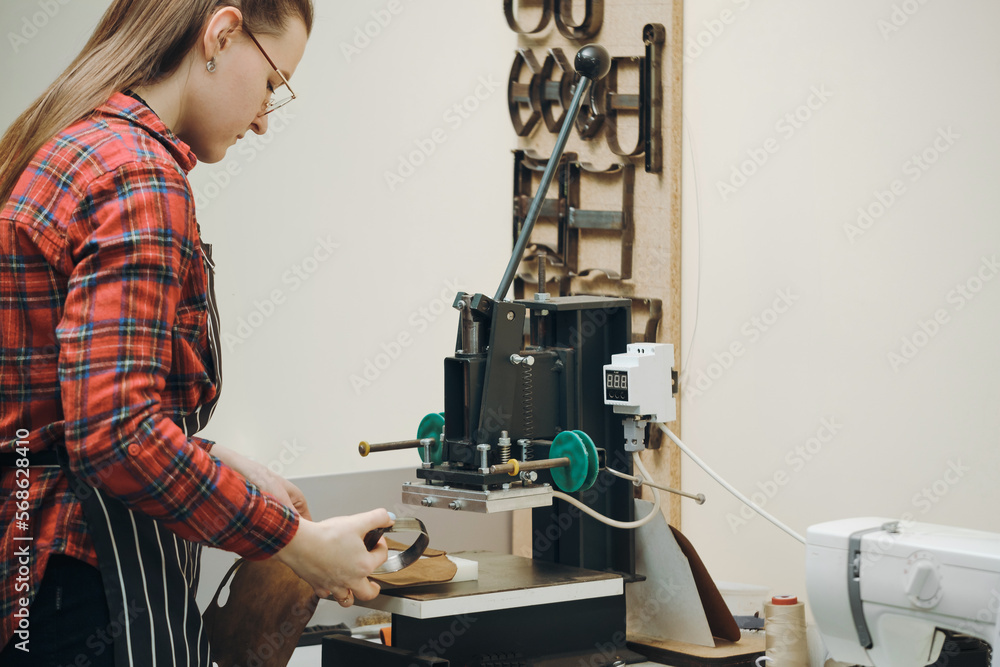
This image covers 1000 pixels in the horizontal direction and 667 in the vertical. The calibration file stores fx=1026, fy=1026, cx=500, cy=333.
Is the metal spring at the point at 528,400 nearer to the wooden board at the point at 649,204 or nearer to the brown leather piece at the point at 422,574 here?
the brown leather piece at the point at 422,574

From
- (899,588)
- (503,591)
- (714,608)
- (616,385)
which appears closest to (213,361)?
(503,591)

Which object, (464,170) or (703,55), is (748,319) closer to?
(703,55)

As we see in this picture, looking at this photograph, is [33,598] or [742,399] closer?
[33,598]

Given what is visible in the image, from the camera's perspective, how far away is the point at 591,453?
1492 millimetres

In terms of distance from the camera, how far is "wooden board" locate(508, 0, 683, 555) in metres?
2.31

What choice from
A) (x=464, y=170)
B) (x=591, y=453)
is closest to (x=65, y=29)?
(x=464, y=170)

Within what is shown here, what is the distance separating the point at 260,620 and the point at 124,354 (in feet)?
2.02

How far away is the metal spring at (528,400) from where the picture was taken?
5.06 feet

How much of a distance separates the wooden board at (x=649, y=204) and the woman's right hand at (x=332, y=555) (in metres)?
1.27

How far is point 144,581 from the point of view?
1.05 metres

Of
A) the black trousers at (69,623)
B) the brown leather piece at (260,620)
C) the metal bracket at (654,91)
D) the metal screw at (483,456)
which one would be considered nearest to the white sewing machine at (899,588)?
the metal screw at (483,456)

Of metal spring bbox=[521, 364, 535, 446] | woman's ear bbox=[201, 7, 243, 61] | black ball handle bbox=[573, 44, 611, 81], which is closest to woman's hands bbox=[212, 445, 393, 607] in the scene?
metal spring bbox=[521, 364, 535, 446]

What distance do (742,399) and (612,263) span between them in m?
0.44

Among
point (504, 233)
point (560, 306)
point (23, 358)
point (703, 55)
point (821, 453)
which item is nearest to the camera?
point (23, 358)
